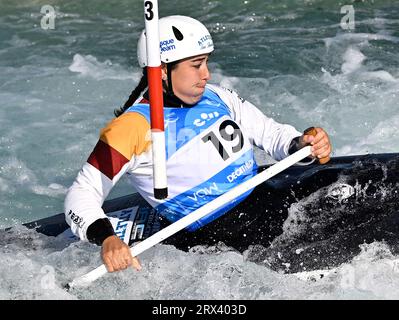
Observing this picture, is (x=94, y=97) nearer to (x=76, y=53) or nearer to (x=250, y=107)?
(x=76, y=53)

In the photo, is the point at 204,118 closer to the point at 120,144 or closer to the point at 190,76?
the point at 190,76

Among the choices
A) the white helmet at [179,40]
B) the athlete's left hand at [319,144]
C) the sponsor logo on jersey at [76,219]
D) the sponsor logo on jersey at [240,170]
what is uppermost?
the white helmet at [179,40]

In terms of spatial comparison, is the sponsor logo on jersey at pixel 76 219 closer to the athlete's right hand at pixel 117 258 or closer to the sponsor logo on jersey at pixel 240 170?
the athlete's right hand at pixel 117 258

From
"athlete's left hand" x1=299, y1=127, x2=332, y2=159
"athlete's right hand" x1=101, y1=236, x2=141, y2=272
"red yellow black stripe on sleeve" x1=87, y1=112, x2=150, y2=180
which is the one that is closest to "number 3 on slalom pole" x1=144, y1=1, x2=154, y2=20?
"red yellow black stripe on sleeve" x1=87, y1=112, x2=150, y2=180

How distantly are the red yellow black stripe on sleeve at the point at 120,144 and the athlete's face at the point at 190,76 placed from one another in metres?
0.23

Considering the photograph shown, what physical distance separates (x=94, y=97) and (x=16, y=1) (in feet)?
9.66

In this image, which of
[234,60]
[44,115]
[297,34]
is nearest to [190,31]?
[44,115]

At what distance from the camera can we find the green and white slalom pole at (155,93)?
3549 mm

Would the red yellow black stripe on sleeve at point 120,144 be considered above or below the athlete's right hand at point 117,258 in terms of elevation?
above

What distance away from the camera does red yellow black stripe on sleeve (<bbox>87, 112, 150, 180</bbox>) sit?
155 inches

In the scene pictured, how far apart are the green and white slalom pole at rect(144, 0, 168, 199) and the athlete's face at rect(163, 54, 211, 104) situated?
43cm

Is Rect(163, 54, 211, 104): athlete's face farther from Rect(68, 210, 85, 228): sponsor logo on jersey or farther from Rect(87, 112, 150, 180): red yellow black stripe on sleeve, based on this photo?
Rect(68, 210, 85, 228): sponsor logo on jersey

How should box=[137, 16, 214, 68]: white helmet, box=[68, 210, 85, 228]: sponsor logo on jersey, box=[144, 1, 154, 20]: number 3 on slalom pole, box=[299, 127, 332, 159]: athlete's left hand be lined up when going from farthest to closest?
box=[299, 127, 332, 159]: athlete's left hand → box=[137, 16, 214, 68]: white helmet → box=[68, 210, 85, 228]: sponsor logo on jersey → box=[144, 1, 154, 20]: number 3 on slalom pole

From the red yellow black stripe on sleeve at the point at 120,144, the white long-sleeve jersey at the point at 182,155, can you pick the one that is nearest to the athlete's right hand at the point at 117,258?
the white long-sleeve jersey at the point at 182,155
